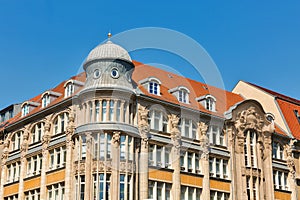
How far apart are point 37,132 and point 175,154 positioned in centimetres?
1327

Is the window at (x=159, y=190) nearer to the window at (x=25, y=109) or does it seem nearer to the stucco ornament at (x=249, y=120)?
the stucco ornament at (x=249, y=120)

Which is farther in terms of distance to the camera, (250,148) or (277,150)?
(277,150)

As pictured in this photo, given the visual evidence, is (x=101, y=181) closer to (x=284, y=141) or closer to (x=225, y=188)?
(x=225, y=188)

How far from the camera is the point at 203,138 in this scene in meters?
52.8

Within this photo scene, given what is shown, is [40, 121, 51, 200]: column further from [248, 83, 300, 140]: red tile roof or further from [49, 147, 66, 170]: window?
[248, 83, 300, 140]: red tile roof

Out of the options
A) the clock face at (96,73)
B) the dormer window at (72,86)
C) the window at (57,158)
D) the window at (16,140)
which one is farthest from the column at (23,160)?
the clock face at (96,73)

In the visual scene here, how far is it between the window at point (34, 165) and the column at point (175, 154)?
12.2 m

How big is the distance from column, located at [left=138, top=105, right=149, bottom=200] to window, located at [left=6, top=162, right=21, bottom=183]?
1407cm

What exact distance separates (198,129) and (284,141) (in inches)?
481

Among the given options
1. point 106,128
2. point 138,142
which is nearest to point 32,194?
point 106,128

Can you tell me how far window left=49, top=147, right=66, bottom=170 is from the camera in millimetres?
50013

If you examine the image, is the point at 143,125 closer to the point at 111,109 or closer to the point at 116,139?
the point at 111,109

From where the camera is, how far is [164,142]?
50000mm

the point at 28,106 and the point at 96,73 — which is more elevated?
the point at 96,73
